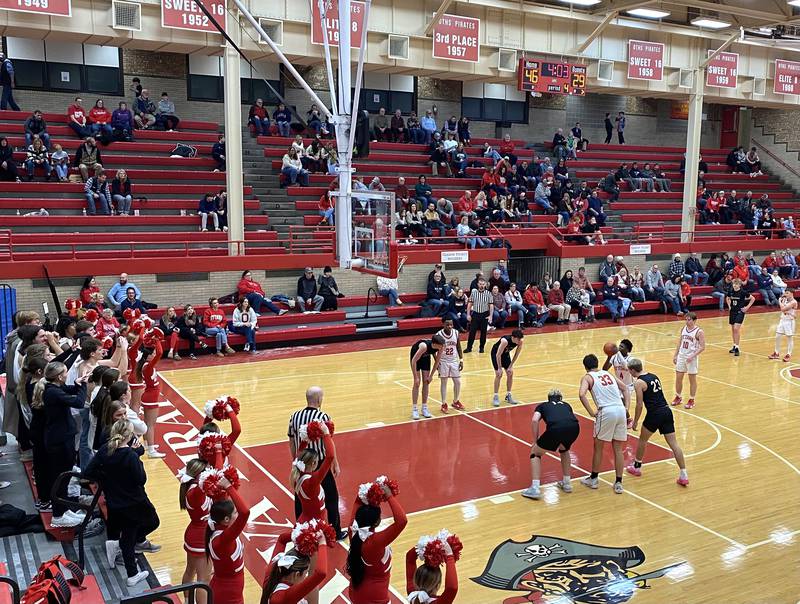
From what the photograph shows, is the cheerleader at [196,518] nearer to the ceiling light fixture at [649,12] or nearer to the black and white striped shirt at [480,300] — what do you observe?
the black and white striped shirt at [480,300]

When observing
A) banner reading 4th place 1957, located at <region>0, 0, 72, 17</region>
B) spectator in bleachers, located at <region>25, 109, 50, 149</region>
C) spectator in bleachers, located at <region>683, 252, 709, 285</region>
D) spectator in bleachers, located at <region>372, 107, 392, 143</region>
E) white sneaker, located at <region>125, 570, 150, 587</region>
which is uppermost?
banner reading 4th place 1957, located at <region>0, 0, 72, 17</region>

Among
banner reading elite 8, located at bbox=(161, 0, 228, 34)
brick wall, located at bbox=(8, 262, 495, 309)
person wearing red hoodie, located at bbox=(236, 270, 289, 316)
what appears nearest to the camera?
brick wall, located at bbox=(8, 262, 495, 309)

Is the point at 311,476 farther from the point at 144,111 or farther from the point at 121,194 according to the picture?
the point at 144,111

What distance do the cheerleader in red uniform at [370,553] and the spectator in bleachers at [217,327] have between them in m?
12.3

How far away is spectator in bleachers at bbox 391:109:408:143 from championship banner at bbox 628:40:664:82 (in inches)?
326

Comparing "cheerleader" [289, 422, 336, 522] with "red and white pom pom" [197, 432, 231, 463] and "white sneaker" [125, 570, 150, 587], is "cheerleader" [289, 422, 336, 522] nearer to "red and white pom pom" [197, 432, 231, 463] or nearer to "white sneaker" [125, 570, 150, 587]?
"red and white pom pom" [197, 432, 231, 463]

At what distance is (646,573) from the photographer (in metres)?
7.52

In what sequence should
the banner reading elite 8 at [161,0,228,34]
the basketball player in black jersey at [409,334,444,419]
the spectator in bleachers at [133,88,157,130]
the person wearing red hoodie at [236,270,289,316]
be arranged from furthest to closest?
1. the spectator in bleachers at [133,88,157,130]
2. the person wearing red hoodie at [236,270,289,316]
3. the banner reading elite 8 at [161,0,228,34]
4. the basketball player in black jersey at [409,334,444,419]

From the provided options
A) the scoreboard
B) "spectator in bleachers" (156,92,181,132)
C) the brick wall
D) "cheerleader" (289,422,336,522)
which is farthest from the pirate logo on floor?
"spectator in bleachers" (156,92,181,132)

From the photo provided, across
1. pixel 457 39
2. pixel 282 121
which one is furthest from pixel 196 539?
pixel 282 121

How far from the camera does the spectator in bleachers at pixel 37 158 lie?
811 inches

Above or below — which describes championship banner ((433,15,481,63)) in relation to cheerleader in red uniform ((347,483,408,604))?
above

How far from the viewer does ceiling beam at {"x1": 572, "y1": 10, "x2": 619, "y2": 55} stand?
23.1 meters

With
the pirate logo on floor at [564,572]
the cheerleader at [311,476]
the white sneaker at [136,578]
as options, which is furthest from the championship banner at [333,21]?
the white sneaker at [136,578]
